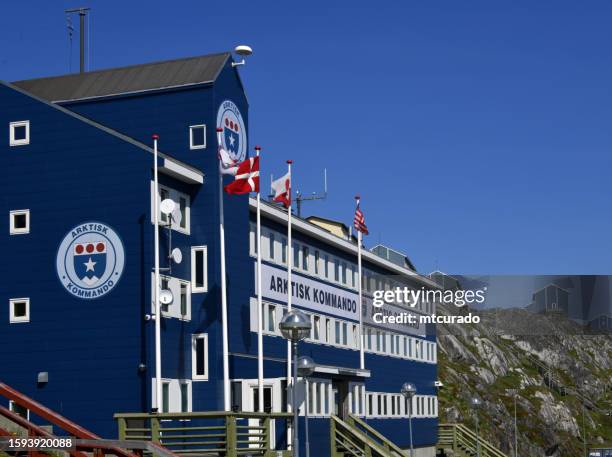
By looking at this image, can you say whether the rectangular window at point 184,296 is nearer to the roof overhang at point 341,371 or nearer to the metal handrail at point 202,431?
the metal handrail at point 202,431

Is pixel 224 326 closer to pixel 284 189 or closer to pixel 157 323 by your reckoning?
pixel 157 323

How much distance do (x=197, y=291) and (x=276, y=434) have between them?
5.74 metres

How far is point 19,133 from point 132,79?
197 inches

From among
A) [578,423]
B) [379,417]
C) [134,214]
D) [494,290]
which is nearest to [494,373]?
[578,423]

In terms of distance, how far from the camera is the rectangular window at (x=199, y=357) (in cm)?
4144

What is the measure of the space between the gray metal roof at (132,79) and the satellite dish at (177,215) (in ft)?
15.9

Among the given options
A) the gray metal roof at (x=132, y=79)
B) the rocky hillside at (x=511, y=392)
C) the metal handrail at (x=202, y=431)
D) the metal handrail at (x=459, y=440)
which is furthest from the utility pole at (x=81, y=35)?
the rocky hillside at (x=511, y=392)

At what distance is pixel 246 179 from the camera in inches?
1576

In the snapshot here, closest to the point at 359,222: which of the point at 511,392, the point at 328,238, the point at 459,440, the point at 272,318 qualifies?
the point at 328,238

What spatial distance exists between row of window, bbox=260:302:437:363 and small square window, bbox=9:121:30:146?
10.8 meters

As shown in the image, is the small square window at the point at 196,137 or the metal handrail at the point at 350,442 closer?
the small square window at the point at 196,137

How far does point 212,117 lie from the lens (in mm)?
42812

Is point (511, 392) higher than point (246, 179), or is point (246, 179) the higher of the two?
point (246, 179)

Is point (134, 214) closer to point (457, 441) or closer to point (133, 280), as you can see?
point (133, 280)
